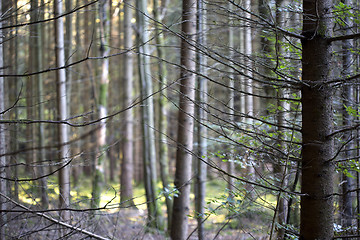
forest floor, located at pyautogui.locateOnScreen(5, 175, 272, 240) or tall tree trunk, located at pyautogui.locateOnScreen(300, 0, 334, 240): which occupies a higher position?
tall tree trunk, located at pyautogui.locateOnScreen(300, 0, 334, 240)

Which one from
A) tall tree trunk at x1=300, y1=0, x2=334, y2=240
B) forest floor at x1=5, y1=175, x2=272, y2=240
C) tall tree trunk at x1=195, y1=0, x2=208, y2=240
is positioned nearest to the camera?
tall tree trunk at x1=300, y1=0, x2=334, y2=240

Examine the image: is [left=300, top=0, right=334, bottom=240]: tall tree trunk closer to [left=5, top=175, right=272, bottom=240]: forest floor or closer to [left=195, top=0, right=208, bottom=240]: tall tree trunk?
[left=5, top=175, right=272, bottom=240]: forest floor

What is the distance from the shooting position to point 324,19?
117 inches

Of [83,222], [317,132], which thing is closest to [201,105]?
[317,132]

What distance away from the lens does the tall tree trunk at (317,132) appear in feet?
9.52

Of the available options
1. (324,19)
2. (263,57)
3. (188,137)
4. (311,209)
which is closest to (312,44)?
(324,19)

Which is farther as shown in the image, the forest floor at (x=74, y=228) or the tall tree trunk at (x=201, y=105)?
the forest floor at (x=74, y=228)

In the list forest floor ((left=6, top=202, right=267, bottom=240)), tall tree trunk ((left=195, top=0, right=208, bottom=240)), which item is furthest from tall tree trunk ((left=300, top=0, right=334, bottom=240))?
tall tree trunk ((left=195, top=0, right=208, bottom=240))

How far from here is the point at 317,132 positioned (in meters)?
2.95

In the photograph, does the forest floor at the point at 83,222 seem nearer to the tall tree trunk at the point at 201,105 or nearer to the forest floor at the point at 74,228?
the forest floor at the point at 74,228

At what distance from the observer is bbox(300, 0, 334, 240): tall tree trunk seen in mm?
2902

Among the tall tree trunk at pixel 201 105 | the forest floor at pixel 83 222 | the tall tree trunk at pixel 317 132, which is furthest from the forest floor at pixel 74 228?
the tall tree trunk at pixel 317 132

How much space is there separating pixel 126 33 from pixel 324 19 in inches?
348

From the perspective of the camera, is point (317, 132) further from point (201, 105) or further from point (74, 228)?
point (74, 228)
